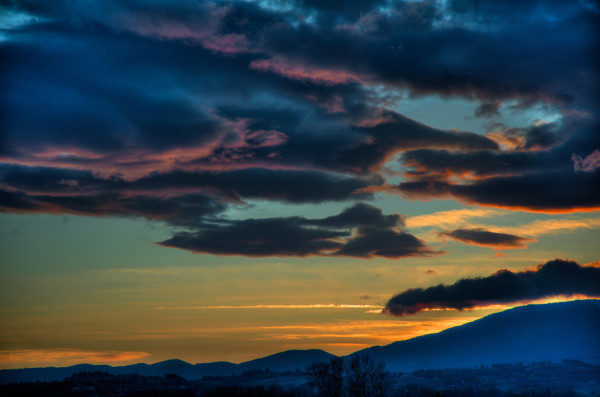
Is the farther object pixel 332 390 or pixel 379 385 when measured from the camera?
pixel 332 390

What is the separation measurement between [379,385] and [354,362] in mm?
15104

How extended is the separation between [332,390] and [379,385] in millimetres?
20040

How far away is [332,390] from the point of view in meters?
133

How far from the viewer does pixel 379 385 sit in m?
116

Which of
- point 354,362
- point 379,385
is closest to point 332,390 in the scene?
point 354,362

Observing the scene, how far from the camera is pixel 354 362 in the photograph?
430 feet

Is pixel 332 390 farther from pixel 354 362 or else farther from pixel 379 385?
pixel 379 385

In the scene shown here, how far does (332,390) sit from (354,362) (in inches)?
355

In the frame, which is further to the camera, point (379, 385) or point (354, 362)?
point (354, 362)
